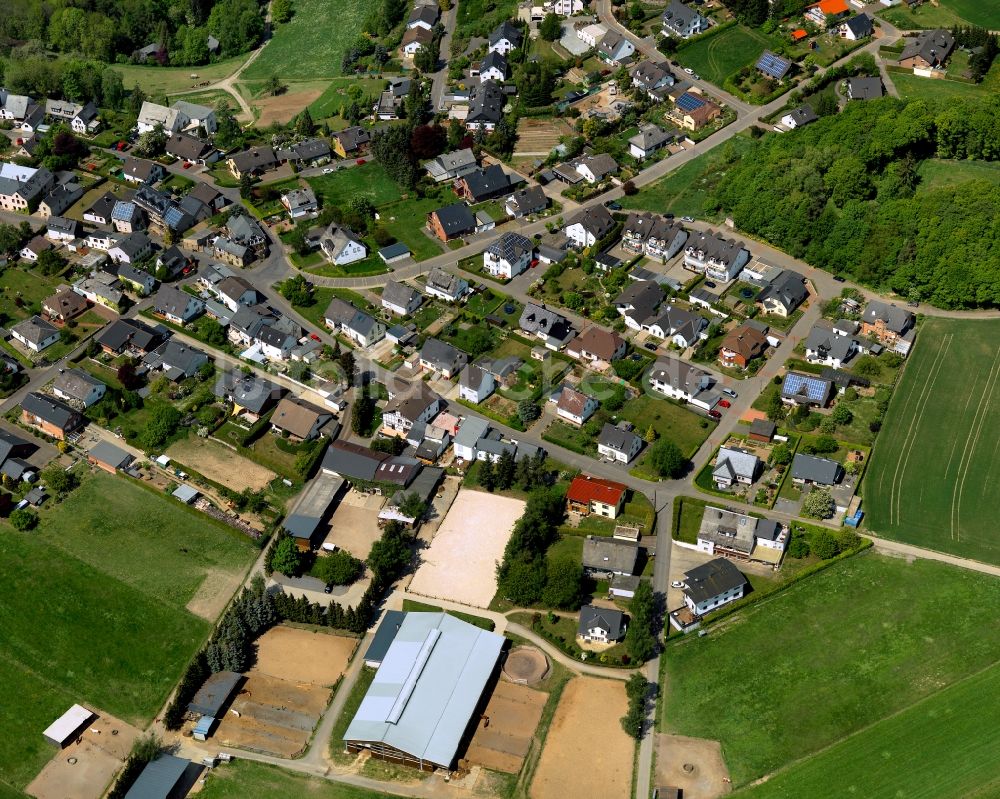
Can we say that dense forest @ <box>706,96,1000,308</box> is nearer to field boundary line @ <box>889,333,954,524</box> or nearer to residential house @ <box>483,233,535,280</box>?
field boundary line @ <box>889,333,954,524</box>

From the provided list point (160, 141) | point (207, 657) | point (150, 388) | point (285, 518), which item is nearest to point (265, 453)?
point (285, 518)

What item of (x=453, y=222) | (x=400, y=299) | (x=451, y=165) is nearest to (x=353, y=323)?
(x=400, y=299)

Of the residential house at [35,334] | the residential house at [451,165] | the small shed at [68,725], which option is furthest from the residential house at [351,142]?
the small shed at [68,725]

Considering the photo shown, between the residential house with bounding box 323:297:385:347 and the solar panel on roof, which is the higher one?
the solar panel on roof

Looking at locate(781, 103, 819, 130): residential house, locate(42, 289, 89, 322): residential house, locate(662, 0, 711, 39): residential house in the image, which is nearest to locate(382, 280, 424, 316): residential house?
locate(42, 289, 89, 322): residential house

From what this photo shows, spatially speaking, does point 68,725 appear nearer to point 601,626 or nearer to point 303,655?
point 303,655

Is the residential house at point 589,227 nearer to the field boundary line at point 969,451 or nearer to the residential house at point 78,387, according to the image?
the field boundary line at point 969,451
